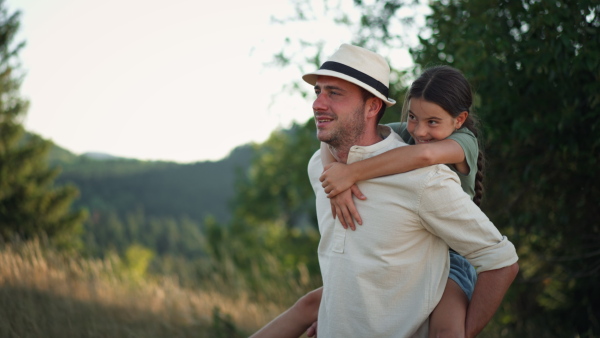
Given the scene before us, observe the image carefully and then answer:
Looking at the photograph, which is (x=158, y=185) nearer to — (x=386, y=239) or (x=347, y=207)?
(x=347, y=207)

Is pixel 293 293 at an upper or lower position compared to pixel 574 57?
lower

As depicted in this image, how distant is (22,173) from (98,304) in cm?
2504

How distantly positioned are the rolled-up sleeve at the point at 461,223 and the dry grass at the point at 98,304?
3019 millimetres

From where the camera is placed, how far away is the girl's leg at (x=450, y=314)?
2.60m

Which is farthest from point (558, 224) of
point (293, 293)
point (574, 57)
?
point (293, 293)

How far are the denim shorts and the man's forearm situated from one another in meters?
0.19

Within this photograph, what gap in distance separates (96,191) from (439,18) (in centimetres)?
8969

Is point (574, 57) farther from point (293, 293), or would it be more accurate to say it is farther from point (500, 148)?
point (293, 293)

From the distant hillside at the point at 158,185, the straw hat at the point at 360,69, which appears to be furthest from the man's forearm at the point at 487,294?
the distant hillside at the point at 158,185

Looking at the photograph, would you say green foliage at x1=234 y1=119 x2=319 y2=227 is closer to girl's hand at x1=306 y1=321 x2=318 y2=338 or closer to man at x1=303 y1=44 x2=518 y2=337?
girl's hand at x1=306 y1=321 x2=318 y2=338

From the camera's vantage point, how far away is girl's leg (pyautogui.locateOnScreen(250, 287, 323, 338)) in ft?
10.5

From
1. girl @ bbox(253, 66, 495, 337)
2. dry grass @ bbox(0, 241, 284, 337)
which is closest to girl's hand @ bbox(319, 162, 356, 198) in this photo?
girl @ bbox(253, 66, 495, 337)

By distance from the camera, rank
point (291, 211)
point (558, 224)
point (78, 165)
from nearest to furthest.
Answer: point (558, 224)
point (291, 211)
point (78, 165)

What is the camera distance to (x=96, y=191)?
89000 mm
